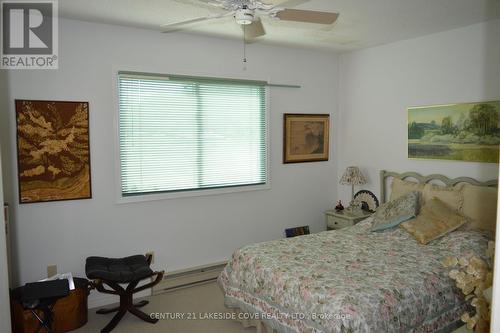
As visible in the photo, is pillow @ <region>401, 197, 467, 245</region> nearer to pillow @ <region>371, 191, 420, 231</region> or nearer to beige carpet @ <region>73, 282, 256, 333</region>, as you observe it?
pillow @ <region>371, 191, 420, 231</region>

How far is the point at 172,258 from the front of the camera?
3.95 m

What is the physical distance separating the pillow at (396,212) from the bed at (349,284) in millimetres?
99

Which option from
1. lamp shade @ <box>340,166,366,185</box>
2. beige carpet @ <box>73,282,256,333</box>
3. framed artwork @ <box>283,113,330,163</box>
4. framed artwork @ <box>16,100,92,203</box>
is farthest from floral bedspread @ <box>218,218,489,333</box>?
framed artwork @ <box>16,100,92,203</box>

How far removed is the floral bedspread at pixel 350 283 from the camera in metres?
2.30

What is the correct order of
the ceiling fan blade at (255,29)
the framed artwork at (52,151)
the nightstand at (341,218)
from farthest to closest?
the nightstand at (341,218) < the framed artwork at (52,151) < the ceiling fan blade at (255,29)

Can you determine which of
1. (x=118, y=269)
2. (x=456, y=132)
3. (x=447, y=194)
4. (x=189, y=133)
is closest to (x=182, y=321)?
(x=118, y=269)

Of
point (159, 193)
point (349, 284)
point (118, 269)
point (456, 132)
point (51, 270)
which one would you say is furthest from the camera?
point (159, 193)

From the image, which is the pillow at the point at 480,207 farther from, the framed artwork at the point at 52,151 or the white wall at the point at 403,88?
the framed artwork at the point at 52,151

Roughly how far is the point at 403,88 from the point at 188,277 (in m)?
3.14

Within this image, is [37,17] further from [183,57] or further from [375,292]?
[375,292]

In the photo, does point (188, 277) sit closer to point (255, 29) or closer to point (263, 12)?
point (255, 29)

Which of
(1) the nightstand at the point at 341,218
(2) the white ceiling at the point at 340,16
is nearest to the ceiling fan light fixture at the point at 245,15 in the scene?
(2) the white ceiling at the point at 340,16

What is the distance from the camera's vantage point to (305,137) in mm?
4777

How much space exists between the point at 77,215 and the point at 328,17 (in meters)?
2.71
